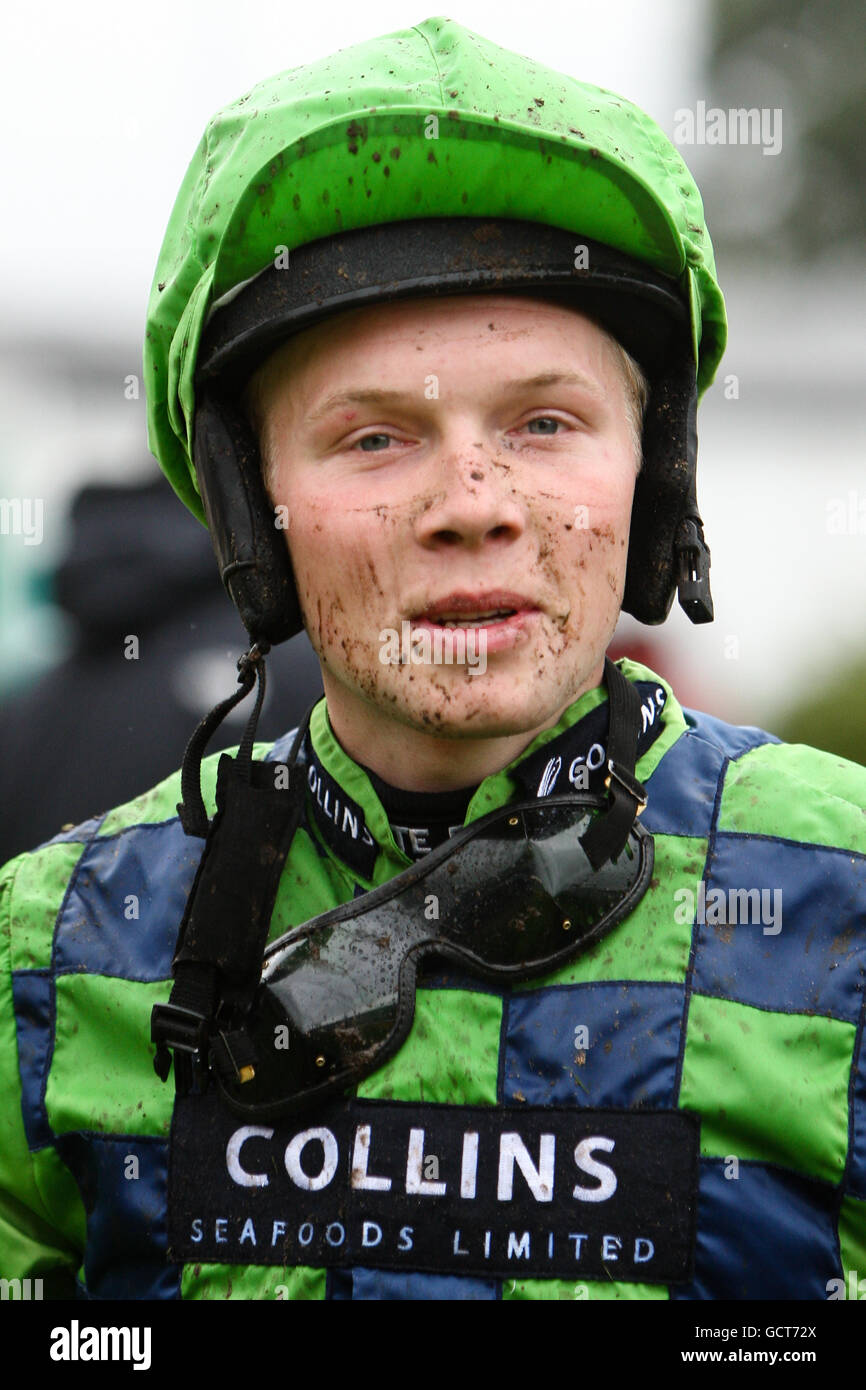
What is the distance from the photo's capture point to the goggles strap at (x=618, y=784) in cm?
212

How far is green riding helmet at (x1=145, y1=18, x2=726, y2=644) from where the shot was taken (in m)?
2.05

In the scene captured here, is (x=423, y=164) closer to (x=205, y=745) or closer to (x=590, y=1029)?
(x=205, y=745)

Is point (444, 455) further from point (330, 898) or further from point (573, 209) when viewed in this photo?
point (330, 898)

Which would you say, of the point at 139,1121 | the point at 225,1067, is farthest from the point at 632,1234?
the point at 139,1121

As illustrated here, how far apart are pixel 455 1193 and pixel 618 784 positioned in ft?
1.96

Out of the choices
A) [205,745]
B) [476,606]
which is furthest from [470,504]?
[205,745]

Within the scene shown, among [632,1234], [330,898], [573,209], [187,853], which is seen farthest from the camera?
[187,853]

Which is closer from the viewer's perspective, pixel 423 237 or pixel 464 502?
pixel 464 502

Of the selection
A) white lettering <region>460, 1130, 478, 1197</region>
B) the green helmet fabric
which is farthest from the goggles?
the green helmet fabric

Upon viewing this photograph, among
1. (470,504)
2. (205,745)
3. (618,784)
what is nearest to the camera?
(470,504)

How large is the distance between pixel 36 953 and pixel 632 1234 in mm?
1015

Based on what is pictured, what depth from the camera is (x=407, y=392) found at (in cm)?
204

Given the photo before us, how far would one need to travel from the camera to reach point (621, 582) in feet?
7.09

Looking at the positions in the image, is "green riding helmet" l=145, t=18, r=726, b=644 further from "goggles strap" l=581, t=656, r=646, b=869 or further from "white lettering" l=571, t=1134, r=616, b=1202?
"white lettering" l=571, t=1134, r=616, b=1202
